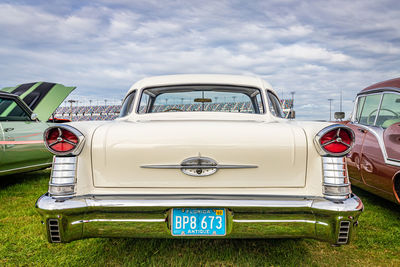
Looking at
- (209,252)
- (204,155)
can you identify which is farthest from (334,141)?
(209,252)

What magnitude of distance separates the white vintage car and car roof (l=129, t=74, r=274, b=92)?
1.15 m

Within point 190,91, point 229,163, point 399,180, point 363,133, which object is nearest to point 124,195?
point 229,163

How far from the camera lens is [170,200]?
1.99 meters

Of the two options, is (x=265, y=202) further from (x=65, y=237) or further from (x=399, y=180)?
(x=399, y=180)

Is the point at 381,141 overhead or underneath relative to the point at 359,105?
underneath

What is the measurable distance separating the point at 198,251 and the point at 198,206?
925 millimetres

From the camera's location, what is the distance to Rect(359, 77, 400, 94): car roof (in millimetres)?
3681

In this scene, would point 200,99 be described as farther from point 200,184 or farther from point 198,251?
point 198,251

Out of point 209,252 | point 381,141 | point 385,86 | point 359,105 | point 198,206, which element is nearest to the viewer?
point 198,206

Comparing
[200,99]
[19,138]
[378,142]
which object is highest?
[200,99]

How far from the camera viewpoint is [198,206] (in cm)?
196

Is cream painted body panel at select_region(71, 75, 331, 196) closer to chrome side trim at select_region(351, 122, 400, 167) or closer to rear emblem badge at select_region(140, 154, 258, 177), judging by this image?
rear emblem badge at select_region(140, 154, 258, 177)

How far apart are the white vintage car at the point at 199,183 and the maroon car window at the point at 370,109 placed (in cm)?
244

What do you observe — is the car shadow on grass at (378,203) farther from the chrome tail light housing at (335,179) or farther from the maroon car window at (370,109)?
the chrome tail light housing at (335,179)
